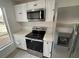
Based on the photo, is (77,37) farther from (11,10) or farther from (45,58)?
(11,10)

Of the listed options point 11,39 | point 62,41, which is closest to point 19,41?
point 11,39

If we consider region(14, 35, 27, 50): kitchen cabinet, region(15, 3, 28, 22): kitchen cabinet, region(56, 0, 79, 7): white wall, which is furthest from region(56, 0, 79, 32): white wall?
region(14, 35, 27, 50): kitchen cabinet

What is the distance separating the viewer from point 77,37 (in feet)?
3.33

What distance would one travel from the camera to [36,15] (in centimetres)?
195

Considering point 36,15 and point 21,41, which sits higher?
point 36,15

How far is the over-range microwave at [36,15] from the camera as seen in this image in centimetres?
182

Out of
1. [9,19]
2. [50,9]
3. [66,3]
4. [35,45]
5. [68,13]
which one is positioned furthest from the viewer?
[9,19]

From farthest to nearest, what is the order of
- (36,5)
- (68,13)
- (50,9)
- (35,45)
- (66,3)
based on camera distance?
(35,45), (36,5), (50,9), (68,13), (66,3)

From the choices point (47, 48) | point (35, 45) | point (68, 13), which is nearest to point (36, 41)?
point (35, 45)

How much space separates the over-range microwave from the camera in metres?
1.82

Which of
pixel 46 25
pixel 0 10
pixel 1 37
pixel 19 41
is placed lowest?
pixel 19 41

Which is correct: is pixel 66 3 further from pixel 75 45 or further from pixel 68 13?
pixel 75 45

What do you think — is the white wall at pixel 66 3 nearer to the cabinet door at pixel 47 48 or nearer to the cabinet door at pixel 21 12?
the cabinet door at pixel 47 48

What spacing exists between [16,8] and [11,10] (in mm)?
236
